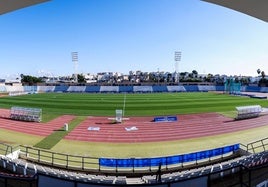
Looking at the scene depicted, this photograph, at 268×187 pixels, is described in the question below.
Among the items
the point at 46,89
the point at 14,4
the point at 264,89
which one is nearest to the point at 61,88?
the point at 46,89

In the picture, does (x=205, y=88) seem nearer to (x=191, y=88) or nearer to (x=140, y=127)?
(x=191, y=88)

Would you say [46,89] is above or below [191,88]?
below

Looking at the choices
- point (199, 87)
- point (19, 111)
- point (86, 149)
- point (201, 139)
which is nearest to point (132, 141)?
point (86, 149)

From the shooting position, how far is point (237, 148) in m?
15.0

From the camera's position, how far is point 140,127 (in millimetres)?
23094

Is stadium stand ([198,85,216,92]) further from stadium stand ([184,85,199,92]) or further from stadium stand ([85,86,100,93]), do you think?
stadium stand ([85,86,100,93])

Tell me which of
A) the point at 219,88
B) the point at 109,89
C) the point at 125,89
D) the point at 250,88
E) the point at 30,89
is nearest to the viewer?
the point at 125,89

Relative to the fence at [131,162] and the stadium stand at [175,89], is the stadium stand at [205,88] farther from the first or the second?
the fence at [131,162]

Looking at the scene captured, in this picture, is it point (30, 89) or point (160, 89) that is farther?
point (30, 89)

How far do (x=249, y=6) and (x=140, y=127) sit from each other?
19320mm

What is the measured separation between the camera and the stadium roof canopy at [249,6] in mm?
4250

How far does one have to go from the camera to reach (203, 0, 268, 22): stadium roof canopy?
4.25 meters

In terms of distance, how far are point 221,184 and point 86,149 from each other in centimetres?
1013

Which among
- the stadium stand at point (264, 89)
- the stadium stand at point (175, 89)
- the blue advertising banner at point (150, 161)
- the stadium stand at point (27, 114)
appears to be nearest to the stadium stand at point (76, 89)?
Answer: the stadium stand at point (175, 89)
